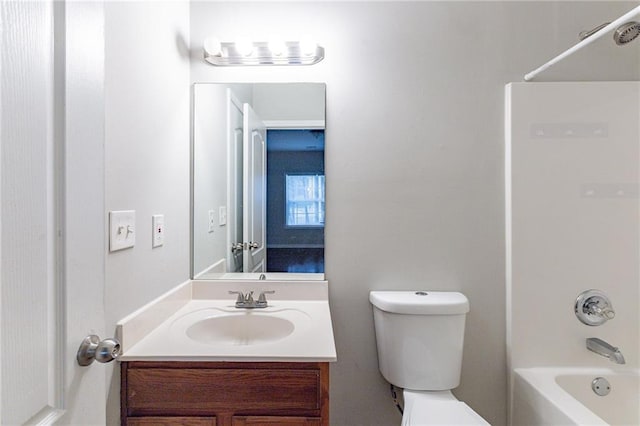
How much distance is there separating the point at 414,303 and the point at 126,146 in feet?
3.83

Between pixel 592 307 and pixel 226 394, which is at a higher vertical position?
pixel 592 307

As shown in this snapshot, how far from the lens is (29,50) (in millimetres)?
546

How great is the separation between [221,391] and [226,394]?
2 cm

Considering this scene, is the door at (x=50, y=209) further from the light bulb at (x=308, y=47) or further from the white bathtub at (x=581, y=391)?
the white bathtub at (x=581, y=391)

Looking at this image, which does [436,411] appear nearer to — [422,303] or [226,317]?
[422,303]

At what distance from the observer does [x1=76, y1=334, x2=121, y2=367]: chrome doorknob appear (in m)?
0.66

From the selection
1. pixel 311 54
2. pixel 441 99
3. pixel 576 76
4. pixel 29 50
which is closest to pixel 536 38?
pixel 576 76

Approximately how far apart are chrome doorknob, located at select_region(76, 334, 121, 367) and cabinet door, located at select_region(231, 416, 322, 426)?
490mm

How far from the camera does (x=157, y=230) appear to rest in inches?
49.8

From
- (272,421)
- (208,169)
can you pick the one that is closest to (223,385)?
(272,421)

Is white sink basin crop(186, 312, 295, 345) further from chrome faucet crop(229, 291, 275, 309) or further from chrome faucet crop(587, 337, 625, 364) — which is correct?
chrome faucet crop(587, 337, 625, 364)

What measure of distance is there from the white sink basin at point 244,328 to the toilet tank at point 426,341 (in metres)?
0.44

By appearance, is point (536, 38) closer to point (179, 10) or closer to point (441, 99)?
point (441, 99)

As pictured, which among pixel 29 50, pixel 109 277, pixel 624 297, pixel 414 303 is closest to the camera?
pixel 29 50
